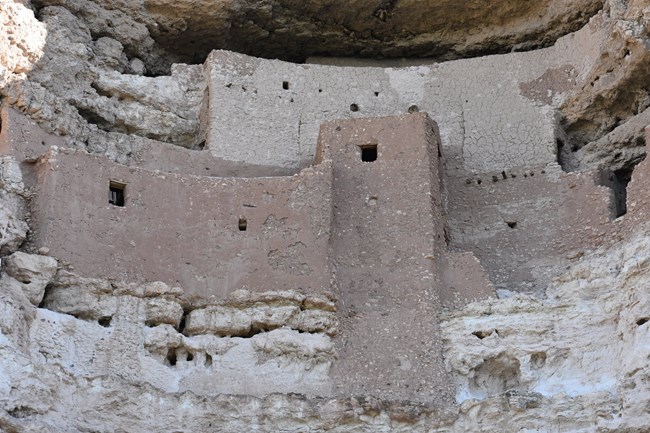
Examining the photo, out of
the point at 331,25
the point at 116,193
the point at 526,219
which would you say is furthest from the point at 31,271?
the point at 331,25

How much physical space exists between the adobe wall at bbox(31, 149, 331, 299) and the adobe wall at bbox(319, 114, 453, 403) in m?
0.45

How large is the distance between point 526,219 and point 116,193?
5301mm

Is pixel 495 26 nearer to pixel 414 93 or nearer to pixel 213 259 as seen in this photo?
pixel 414 93

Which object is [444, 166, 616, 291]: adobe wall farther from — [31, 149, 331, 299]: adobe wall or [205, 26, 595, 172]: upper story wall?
[31, 149, 331, 299]: adobe wall

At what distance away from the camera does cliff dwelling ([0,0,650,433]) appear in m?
15.9

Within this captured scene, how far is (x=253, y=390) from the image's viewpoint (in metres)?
16.4

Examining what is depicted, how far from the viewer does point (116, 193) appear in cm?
1764

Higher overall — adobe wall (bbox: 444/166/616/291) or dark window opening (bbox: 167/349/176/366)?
adobe wall (bbox: 444/166/616/291)

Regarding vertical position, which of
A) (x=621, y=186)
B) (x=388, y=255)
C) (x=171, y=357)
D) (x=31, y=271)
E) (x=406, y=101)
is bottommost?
(x=171, y=357)

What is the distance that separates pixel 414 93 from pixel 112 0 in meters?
4.53

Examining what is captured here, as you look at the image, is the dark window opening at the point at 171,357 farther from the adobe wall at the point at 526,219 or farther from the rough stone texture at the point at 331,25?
the rough stone texture at the point at 331,25

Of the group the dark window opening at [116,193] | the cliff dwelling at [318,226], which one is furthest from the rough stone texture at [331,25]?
the dark window opening at [116,193]

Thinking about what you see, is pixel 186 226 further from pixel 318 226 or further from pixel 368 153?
pixel 368 153

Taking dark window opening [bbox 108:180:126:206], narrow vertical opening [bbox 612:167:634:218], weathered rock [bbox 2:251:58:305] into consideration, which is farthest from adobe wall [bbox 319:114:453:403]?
weathered rock [bbox 2:251:58:305]
